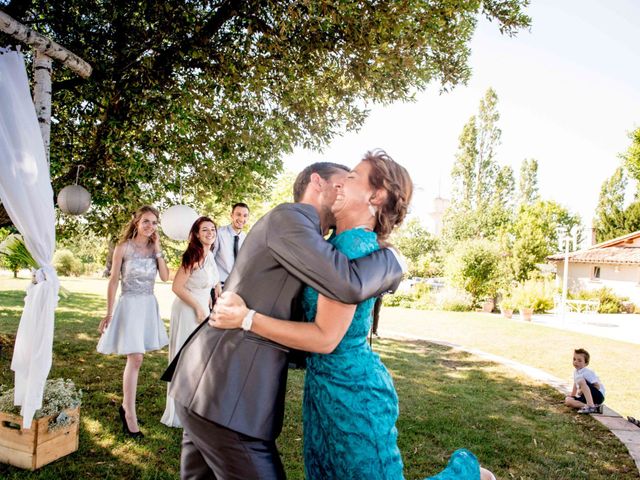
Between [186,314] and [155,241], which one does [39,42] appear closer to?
[155,241]

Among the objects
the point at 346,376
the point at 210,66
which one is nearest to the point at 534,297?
the point at 210,66

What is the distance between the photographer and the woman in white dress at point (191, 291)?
4527mm

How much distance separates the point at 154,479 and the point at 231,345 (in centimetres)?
258

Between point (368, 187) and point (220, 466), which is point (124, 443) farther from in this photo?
point (368, 187)

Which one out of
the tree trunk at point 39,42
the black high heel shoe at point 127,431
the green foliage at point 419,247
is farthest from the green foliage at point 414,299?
the tree trunk at point 39,42

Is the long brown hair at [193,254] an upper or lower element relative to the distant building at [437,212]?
lower

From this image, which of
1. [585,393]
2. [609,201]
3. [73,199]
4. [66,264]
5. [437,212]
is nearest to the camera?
[73,199]

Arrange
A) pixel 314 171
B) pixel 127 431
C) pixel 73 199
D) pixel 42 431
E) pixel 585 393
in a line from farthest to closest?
pixel 585 393 → pixel 73 199 → pixel 127 431 → pixel 42 431 → pixel 314 171

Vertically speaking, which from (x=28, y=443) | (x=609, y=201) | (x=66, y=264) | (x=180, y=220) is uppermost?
(x=609, y=201)

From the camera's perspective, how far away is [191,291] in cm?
461

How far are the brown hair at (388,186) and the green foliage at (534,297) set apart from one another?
67.0 ft

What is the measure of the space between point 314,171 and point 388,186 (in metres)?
0.36

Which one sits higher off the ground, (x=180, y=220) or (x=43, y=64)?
(x=43, y=64)

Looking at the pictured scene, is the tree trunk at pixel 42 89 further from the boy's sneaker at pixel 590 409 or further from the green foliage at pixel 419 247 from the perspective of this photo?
the green foliage at pixel 419 247
